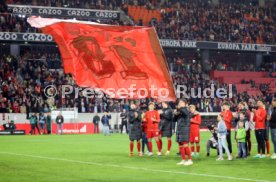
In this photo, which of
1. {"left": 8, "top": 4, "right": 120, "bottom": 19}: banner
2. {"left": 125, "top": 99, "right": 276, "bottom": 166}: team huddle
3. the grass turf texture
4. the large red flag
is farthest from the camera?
{"left": 8, "top": 4, "right": 120, "bottom": 19}: banner

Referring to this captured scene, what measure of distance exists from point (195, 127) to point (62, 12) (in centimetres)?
3231

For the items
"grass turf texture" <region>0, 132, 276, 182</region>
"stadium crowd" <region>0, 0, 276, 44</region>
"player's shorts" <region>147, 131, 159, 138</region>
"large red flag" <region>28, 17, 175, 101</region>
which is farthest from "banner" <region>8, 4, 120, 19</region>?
"large red flag" <region>28, 17, 175, 101</region>

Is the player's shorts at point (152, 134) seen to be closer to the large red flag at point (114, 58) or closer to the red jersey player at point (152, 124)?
Result: the red jersey player at point (152, 124)

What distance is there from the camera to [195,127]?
76.7 feet

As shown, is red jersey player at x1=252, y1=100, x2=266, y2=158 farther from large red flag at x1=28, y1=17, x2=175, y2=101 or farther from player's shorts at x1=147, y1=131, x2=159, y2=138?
large red flag at x1=28, y1=17, x2=175, y2=101

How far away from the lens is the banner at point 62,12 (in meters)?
51.8

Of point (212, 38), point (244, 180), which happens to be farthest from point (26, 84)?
point (244, 180)

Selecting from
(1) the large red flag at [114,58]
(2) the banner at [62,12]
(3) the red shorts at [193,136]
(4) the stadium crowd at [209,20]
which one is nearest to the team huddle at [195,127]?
(3) the red shorts at [193,136]

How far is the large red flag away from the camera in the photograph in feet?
51.9

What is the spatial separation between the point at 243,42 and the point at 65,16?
1880cm

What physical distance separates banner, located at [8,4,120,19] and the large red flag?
118 feet

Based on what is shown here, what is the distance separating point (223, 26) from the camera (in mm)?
64688

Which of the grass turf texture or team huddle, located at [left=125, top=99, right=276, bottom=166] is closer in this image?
the grass turf texture

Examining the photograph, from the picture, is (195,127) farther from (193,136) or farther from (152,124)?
(152,124)
